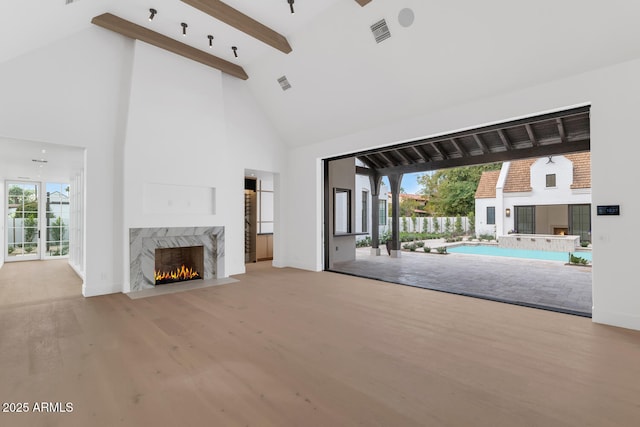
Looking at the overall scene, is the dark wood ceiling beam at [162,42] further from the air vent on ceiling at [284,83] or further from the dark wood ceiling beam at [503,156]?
the dark wood ceiling beam at [503,156]

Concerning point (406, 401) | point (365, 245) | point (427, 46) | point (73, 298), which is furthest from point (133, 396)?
point (365, 245)

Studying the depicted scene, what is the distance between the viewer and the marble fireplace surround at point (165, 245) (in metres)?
5.09

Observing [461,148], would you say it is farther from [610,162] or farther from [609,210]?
[609,210]

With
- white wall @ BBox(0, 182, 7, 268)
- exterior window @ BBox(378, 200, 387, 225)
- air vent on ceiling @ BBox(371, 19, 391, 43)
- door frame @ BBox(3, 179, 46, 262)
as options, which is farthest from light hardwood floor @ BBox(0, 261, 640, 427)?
exterior window @ BBox(378, 200, 387, 225)

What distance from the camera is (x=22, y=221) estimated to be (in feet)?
28.5

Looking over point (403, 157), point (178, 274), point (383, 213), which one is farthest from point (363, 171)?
point (383, 213)

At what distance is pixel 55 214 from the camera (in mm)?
9062

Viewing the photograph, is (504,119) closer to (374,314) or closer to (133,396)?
(374,314)

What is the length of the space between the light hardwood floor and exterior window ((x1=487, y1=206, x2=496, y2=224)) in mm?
11737

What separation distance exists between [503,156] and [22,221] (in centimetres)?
1316

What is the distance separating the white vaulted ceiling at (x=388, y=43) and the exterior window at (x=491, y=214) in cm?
1130

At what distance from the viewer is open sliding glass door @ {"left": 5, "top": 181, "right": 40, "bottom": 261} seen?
28.0 ft

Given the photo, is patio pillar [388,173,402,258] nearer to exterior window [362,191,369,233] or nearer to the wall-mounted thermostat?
exterior window [362,191,369,233]

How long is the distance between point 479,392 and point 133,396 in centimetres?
240
